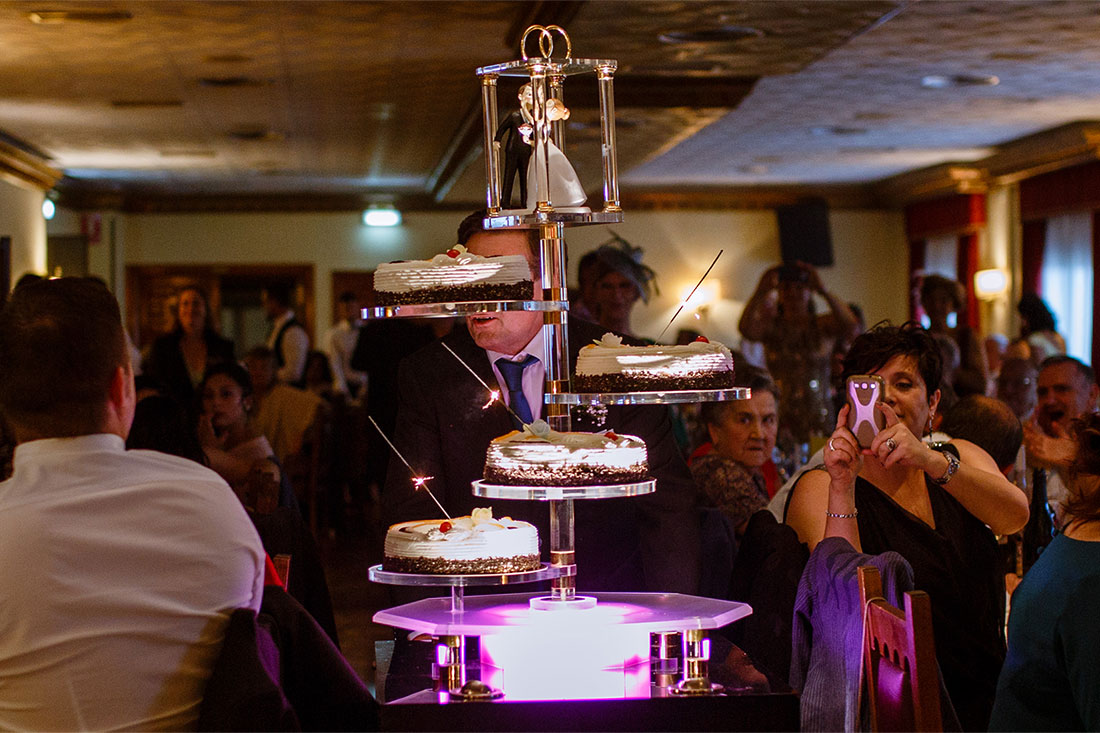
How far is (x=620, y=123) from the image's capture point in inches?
337

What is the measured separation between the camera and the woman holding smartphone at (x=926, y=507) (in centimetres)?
249

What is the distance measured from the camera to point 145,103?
28.6 ft

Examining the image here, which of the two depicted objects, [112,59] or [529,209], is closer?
[529,209]

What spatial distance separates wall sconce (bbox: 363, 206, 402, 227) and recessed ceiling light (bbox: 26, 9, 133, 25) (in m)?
8.42

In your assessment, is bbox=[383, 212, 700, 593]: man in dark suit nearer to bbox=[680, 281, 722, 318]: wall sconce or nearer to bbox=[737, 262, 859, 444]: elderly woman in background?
bbox=[737, 262, 859, 444]: elderly woman in background

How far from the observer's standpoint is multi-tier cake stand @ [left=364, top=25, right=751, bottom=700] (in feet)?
6.48

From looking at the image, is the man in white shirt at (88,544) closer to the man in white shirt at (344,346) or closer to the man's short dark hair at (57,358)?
the man's short dark hair at (57,358)

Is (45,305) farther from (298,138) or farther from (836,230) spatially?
(836,230)

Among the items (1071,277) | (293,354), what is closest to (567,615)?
(293,354)

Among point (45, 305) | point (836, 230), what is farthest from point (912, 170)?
point (45, 305)

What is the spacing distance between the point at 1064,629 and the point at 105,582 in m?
1.36

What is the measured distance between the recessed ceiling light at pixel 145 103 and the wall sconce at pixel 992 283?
7.96 metres

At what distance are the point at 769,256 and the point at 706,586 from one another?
497 inches

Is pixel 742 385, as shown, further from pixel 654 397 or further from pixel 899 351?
pixel 654 397
